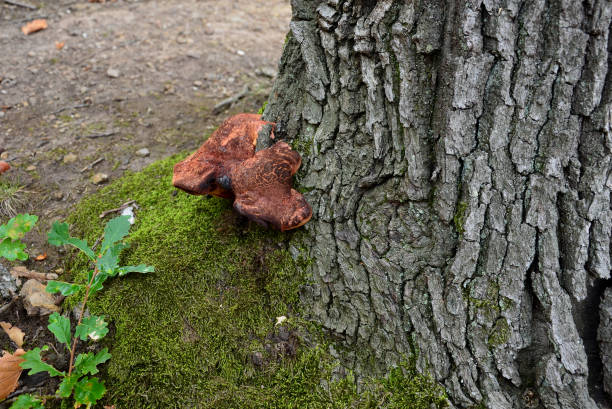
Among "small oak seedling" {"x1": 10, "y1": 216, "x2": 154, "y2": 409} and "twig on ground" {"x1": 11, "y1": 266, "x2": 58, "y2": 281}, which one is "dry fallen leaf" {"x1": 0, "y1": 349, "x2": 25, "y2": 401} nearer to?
"small oak seedling" {"x1": 10, "y1": 216, "x2": 154, "y2": 409}

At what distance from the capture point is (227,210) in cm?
314

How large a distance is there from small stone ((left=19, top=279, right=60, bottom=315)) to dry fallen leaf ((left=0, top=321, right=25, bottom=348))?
0.13 m

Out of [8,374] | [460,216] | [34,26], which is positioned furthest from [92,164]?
[34,26]

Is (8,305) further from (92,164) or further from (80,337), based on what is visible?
(92,164)

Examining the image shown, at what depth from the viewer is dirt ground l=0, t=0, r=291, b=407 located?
4223mm

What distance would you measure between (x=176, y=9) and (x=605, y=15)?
7820mm

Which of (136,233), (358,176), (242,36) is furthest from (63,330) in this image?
(242,36)

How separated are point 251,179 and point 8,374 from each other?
189 cm

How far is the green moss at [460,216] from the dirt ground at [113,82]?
3109 millimetres

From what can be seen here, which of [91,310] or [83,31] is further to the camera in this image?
[83,31]

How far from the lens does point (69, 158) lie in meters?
4.50

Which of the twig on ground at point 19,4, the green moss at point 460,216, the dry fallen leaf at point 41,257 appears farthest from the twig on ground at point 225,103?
the twig on ground at point 19,4

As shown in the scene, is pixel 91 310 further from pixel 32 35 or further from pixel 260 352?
pixel 32 35

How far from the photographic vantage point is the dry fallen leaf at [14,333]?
282 cm
